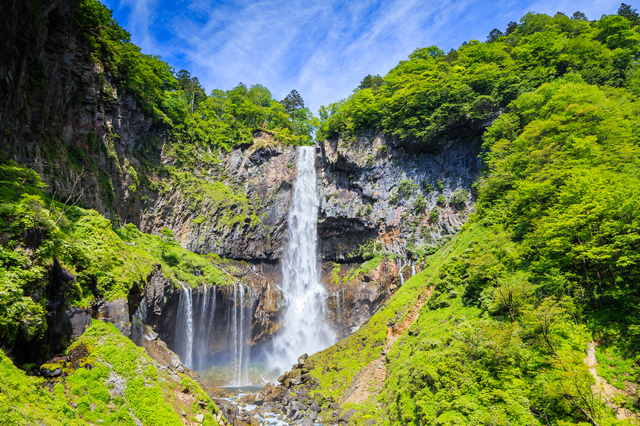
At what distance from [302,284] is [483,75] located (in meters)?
34.2

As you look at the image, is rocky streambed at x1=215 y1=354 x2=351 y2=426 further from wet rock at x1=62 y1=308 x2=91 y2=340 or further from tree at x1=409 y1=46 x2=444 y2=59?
tree at x1=409 y1=46 x2=444 y2=59

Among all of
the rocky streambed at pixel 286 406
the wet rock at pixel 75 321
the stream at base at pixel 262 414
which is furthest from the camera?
the stream at base at pixel 262 414

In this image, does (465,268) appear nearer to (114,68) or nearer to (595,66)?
(595,66)

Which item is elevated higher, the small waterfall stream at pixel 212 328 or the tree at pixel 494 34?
the tree at pixel 494 34

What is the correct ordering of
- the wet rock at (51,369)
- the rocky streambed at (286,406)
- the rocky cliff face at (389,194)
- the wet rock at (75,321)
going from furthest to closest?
the rocky cliff face at (389,194) → the rocky streambed at (286,406) → the wet rock at (75,321) → the wet rock at (51,369)

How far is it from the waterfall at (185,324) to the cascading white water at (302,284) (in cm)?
1042

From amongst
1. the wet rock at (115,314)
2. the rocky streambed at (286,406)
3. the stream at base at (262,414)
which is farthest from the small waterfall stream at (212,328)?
the wet rock at (115,314)

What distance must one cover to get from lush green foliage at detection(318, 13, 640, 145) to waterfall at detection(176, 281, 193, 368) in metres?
29.0

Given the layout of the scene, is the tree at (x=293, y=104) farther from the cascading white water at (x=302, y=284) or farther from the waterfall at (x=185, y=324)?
the waterfall at (x=185, y=324)

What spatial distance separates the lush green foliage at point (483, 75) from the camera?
30714 mm

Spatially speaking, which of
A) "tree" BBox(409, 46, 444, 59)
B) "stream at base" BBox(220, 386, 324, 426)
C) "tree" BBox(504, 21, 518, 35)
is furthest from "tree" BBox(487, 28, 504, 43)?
"stream at base" BBox(220, 386, 324, 426)

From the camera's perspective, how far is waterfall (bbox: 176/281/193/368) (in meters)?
28.4

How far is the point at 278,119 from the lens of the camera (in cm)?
5400

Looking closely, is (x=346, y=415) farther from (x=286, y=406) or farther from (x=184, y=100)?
(x=184, y=100)
